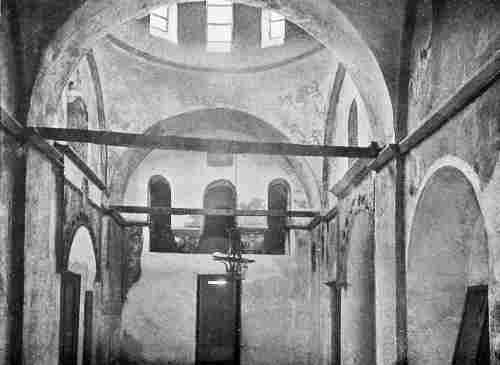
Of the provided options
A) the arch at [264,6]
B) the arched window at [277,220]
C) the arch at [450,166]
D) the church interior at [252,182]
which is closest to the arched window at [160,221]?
the church interior at [252,182]

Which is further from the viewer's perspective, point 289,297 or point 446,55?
point 289,297

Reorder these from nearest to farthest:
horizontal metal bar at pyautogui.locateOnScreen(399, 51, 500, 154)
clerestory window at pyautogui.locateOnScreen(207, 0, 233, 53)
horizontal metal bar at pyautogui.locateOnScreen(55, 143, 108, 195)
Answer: horizontal metal bar at pyautogui.locateOnScreen(399, 51, 500, 154), horizontal metal bar at pyautogui.locateOnScreen(55, 143, 108, 195), clerestory window at pyautogui.locateOnScreen(207, 0, 233, 53)

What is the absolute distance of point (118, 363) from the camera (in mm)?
16750

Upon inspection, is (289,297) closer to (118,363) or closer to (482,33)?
(118,363)

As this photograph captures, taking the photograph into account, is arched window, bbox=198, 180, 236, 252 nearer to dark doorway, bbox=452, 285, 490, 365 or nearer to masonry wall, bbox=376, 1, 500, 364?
masonry wall, bbox=376, 1, 500, 364

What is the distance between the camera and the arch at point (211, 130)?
53.3ft

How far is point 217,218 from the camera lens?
17969 millimetres

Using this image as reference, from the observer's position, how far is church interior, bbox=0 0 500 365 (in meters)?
7.66

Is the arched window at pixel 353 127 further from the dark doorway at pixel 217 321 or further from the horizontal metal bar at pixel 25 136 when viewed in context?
the dark doorway at pixel 217 321

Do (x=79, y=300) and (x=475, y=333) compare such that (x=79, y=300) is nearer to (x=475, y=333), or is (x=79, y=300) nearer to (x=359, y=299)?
(x=359, y=299)

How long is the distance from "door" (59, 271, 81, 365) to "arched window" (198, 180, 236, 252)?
5527mm

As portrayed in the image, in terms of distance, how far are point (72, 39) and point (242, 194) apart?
378 inches

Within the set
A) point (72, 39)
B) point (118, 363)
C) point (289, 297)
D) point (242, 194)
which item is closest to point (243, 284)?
point (289, 297)

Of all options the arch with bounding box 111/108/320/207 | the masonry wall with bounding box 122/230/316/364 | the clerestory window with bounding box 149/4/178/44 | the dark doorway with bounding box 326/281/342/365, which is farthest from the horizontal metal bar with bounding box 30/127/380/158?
the masonry wall with bounding box 122/230/316/364
